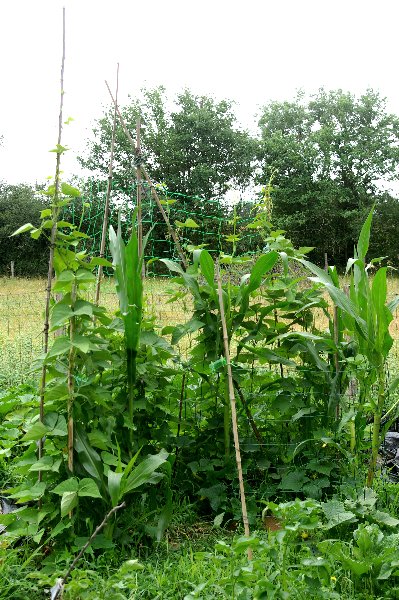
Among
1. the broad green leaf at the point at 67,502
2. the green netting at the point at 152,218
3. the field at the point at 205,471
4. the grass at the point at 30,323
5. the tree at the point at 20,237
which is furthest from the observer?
the tree at the point at 20,237

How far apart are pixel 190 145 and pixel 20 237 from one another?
8478mm

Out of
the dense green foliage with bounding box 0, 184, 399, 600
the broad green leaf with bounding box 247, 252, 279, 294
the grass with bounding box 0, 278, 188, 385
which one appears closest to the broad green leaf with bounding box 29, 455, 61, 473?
the dense green foliage with bounding box 0, 184, 399, 600

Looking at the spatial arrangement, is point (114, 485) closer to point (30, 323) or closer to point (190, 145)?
point (30, 323)

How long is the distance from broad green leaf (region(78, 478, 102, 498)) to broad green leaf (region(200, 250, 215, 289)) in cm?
104

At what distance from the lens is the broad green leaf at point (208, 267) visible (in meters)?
2.89

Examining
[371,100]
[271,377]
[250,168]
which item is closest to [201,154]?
[250,168]

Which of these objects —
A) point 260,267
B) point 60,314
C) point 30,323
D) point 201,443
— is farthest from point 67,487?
point 30,323

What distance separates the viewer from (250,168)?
25.0m

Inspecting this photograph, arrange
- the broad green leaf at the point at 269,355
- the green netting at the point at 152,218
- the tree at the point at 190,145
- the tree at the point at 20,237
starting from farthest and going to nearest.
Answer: the tree at the point at 190,145 < the tree at the point at 20,237 < the green netting at the point at 152,218 < the broad green leaf at the point at 269,355

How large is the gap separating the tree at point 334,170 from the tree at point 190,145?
1.19 m

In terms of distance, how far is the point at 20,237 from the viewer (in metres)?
19.1

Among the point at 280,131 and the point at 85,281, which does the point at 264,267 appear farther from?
the point at 280,131

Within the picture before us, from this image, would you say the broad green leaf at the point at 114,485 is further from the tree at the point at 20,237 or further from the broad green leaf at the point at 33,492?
the tree at the point at 20,237

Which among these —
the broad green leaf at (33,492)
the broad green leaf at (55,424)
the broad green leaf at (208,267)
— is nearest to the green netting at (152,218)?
the broad green leaf at (208,267)
